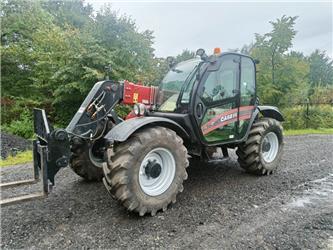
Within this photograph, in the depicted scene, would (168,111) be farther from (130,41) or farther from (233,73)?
(130,41)

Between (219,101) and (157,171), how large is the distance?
153 centimetres

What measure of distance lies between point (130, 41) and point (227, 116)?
244 inches

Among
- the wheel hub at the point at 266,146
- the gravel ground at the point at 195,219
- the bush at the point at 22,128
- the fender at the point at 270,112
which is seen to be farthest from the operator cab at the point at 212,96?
the bush at the point at 22,128

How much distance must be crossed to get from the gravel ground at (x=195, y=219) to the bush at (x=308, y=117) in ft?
29.7

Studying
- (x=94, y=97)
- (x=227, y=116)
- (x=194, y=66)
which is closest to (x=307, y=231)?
(x=227, y=116)

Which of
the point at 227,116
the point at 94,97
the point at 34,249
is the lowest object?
the point at 34,249

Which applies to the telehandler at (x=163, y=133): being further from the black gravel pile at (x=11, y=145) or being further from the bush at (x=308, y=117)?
the bush at (x=308, y=117)

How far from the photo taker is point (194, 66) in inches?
152

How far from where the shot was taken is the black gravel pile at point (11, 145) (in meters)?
6.46

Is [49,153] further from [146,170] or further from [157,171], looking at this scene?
[157,171]

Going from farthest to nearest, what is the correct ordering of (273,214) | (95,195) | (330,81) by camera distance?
(330,81), (95,195), (273,214)

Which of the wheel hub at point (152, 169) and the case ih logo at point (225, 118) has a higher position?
the case ih logo at point (225, 118)

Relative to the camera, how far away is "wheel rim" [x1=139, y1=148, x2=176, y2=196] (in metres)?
3.07

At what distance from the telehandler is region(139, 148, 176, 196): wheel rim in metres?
0.01
